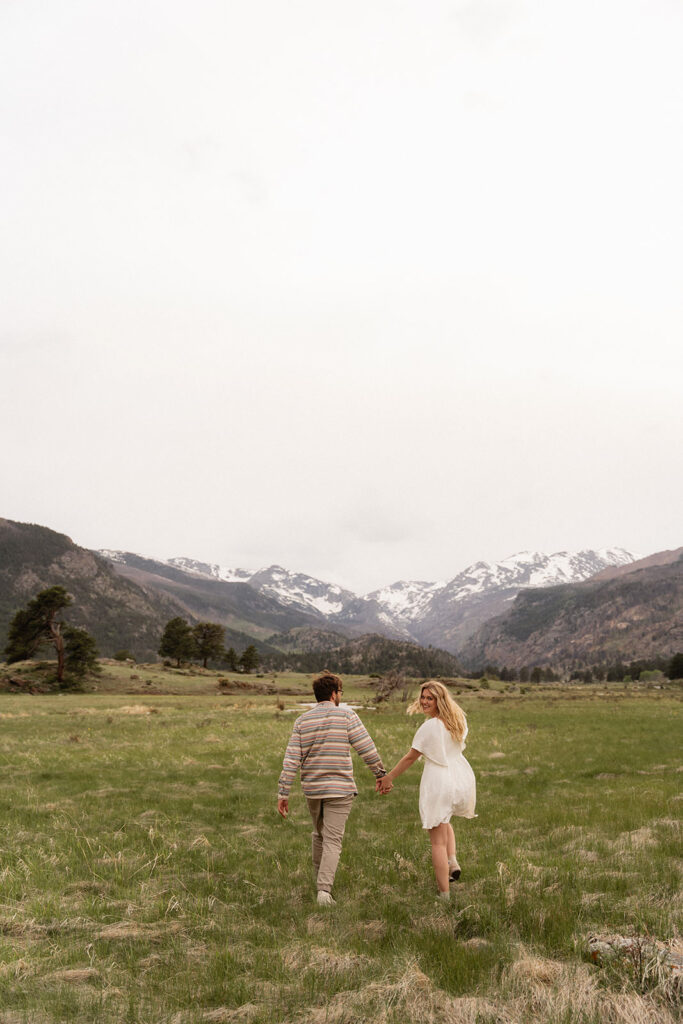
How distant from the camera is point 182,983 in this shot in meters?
5.99

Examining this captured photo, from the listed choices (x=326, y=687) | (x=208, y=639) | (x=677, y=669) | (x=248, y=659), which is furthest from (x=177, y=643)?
(x=677, y=669)

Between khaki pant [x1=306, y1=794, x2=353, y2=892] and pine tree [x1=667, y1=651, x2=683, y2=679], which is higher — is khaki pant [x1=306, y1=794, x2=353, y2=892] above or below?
above

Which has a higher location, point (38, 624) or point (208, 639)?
point (38, 624)

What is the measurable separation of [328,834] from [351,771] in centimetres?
102

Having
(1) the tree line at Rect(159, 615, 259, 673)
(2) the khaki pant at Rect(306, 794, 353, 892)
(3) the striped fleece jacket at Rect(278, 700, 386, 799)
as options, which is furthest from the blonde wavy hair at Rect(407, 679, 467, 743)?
(1) the tree line at Rect(159, 615, 259, 673)

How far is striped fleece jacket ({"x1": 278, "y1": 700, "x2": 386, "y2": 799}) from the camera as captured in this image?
959 cm

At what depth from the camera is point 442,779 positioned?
9.26 m

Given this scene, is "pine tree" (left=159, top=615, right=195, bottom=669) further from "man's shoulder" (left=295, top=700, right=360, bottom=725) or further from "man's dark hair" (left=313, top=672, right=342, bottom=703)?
"man's dark hair" (left=313, top=672, right=342, bottom=703)

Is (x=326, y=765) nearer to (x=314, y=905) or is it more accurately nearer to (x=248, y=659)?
(x=314, y=905)

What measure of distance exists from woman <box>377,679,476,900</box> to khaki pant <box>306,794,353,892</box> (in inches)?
31.9

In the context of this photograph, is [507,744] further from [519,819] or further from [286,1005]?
[286,1005]

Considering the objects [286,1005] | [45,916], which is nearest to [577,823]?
[286,1005]

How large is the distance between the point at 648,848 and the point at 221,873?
765cm

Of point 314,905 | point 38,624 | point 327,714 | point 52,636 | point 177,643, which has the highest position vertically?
point 327,714
